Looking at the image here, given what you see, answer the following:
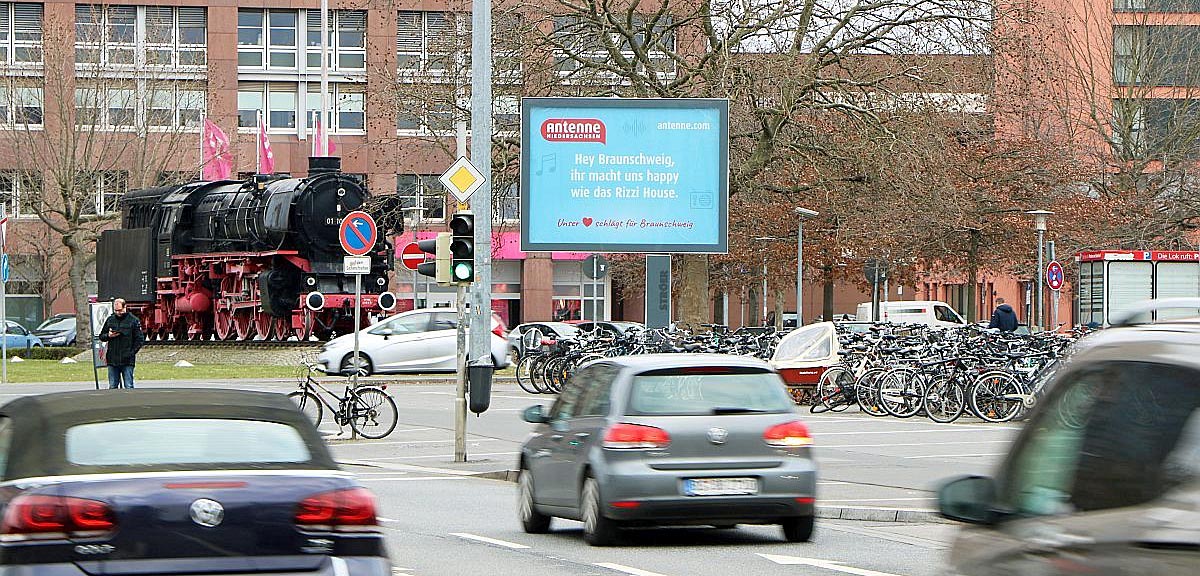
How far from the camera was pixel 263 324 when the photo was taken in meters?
43.7

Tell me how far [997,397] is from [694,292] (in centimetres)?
1223

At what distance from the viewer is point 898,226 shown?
4828 centimetres

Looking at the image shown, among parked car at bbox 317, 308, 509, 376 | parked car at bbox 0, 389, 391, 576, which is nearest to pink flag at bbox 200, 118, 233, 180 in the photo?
parked car at bbox 317, 308, 509, 376

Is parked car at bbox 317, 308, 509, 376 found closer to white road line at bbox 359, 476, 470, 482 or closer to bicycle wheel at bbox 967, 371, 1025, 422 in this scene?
bicycle wheel at bbox 967, 371, 1025, 422

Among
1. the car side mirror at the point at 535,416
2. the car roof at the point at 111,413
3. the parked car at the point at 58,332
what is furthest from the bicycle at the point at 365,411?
the parked car at the point at 58,332

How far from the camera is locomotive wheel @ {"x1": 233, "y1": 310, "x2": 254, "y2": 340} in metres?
44.3

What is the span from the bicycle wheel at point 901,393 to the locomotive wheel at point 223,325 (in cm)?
2179

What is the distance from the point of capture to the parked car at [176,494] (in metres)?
6.48

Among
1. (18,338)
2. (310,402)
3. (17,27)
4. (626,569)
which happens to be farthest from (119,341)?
(17,27)

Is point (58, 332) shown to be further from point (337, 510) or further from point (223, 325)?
point (337, 510)

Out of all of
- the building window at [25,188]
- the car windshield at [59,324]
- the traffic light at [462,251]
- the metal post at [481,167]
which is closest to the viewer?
the traffic light at [462,251]

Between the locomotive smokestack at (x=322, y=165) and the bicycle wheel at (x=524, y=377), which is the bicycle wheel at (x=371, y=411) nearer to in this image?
the bicycle wheel at (x=524, y=377)

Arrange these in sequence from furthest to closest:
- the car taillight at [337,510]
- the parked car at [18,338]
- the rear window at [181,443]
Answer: the parked car at [18,338], the rear window at [181,443], the car taillight at [337,510]

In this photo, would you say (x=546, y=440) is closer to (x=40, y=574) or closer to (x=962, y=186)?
(x=40, y=574)
